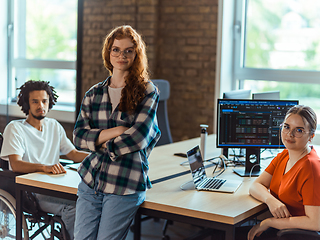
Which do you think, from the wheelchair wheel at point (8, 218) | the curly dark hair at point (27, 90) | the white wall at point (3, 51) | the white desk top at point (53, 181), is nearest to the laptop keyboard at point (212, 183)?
the white desk top at point (53, 181)

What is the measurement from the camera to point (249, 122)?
2.38 m

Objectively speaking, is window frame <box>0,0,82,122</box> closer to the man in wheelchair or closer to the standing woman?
the man in wheelchair

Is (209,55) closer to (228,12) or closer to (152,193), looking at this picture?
(228,12)

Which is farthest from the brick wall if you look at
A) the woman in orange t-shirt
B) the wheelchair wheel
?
the woman in orange t-shirt

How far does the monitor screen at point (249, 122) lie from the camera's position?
Answer: 237cm

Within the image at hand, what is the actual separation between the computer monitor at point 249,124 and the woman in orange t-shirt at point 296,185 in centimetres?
47

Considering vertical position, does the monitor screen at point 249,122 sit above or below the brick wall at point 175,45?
below

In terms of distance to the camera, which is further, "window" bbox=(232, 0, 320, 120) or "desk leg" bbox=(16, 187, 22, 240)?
"window" bbox=(232, 0, 320, 120)

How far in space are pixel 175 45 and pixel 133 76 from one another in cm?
265

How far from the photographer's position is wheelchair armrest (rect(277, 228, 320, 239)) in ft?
5.50

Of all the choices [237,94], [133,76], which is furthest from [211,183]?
[237,94]

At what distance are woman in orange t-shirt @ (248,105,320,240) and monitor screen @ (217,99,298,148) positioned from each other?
474 mm

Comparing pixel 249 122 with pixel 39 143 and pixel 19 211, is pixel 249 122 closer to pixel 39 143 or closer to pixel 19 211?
pixel 39 143

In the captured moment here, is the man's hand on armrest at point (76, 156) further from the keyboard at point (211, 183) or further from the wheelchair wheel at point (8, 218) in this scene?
the keyboard at point (211, 183)
